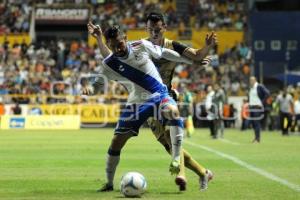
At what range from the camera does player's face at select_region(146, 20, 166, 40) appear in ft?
38.2

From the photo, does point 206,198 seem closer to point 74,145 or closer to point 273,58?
point 74,145

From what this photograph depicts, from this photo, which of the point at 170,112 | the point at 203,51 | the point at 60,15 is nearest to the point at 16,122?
the point at 60,15

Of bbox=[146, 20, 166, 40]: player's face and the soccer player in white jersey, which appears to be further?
bbox=[146, 20, 166, 40]: player's face

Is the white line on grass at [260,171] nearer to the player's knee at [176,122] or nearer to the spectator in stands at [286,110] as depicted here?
the player's knee at [176,122]

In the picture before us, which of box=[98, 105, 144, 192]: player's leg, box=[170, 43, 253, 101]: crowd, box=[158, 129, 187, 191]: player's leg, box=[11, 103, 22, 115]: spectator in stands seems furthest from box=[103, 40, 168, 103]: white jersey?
box=[170, 43, 253, 101]: crowd

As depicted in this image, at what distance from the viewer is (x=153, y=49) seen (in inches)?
447

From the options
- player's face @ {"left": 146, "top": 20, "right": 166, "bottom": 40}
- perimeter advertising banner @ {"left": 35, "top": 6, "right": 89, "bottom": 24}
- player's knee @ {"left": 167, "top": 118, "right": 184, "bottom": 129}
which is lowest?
player's knee @ {"left": 167, "top": 118, "right": 184, "bottom": 129}

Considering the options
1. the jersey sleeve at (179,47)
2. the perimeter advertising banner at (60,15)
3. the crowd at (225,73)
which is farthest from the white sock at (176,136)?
the perimeter advertising banner at (60,15)

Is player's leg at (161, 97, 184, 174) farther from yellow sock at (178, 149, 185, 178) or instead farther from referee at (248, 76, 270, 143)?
referee at (248, 76, 270, 143)

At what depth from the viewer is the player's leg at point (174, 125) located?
11.0m

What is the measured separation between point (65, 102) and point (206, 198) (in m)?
31.3

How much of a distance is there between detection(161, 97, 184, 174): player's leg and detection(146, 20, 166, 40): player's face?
3.36 feet

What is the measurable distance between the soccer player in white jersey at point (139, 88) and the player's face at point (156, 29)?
0.33 metres

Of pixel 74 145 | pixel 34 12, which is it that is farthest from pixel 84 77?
pixel 74 145
